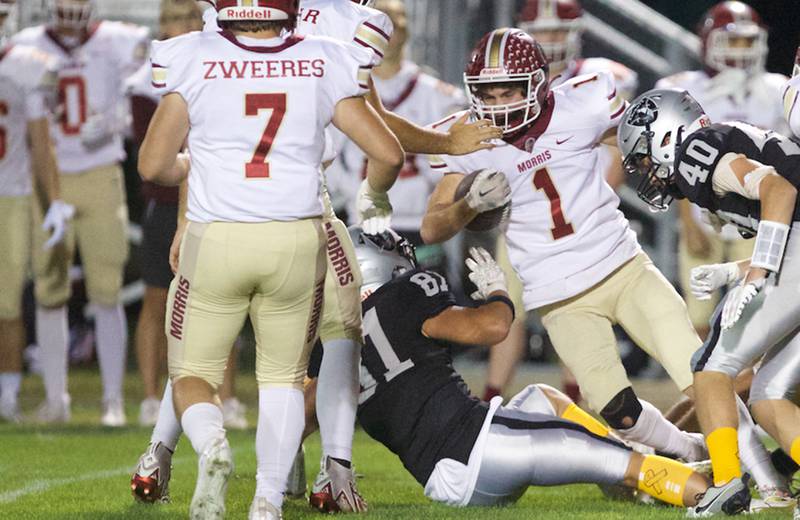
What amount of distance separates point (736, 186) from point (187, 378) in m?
1.67

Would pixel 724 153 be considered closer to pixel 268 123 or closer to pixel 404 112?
pixel 268 123

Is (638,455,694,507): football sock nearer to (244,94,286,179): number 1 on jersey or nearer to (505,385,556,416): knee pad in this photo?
(505,385,556,416): knee pad

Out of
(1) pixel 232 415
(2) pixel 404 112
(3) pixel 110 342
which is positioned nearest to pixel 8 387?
(3) pixel 110 342

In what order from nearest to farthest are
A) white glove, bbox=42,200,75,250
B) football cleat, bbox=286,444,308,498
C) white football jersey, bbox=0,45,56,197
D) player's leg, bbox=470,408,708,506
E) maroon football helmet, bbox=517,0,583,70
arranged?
player's leg, bbox=470,408,708,506
football cleat, bbox=286,444,308,498
white glove, bbox=42,200,75,250
white football jersey, bbox=0,45,56,197
maroon football helmet, bbox=517,0,583,70

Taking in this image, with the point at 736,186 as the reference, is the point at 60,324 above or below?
below

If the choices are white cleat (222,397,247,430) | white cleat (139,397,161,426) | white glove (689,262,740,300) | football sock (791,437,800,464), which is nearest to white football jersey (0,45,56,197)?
white cleat (139,397,161,426)

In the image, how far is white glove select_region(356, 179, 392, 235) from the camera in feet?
16.4

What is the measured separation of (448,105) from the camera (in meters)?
7.84

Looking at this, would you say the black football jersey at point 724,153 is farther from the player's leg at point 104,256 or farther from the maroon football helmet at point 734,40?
the player's leg at point 104,256

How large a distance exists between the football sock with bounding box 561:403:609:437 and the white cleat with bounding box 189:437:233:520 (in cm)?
127

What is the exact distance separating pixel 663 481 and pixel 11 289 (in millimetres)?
4094

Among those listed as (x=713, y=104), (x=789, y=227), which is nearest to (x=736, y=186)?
(x=789, y=227)

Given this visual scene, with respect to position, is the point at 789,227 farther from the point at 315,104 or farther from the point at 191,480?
the point at 191,480

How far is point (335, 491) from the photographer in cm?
475
